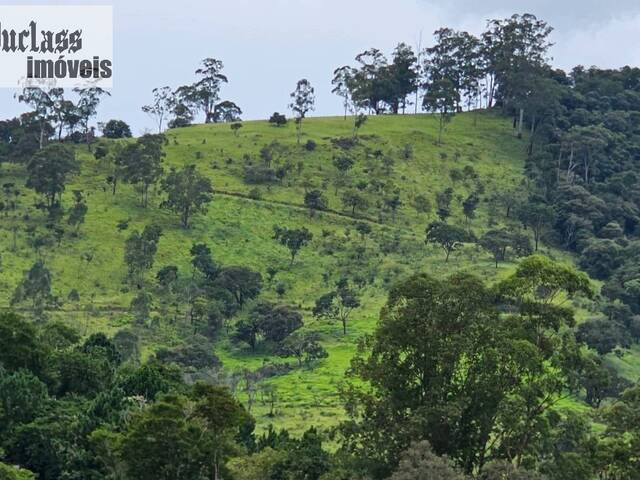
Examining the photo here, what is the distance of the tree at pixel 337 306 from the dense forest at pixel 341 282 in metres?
0.35

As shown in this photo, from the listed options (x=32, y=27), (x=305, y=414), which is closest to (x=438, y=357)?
(x=305, y=414)

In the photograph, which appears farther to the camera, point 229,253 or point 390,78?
point 390,78

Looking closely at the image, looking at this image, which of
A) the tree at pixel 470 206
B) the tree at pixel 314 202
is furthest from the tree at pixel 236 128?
the tree at pixel 470 206

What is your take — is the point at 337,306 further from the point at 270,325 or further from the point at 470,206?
the point at 470,206

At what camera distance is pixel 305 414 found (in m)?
61.5

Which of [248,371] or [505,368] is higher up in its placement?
[505,368]

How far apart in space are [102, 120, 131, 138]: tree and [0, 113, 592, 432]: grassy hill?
7.04 m

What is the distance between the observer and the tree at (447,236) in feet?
305

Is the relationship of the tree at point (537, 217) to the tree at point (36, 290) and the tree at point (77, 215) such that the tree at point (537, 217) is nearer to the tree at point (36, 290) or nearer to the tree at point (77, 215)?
the tree at point (77, 215)

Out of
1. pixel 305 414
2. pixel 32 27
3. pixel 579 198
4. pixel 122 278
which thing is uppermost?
pixel 32 27

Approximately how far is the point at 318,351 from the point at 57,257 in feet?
90.5

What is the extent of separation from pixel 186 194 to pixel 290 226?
1073cm

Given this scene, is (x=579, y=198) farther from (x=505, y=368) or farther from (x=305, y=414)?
(x=505, y=368)

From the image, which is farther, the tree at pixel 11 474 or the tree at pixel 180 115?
the tree at pixel 180 115
